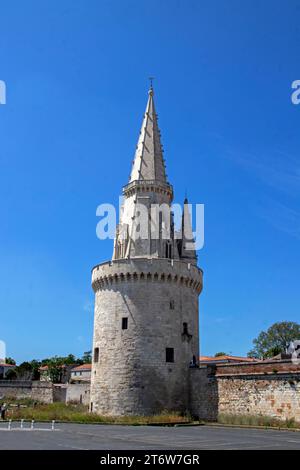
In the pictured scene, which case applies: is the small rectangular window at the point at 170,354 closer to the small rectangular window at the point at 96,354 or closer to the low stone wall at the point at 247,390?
the low stone wall at the point at 247,390

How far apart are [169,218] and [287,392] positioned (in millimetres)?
17461

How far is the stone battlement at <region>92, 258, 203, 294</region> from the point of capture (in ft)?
112

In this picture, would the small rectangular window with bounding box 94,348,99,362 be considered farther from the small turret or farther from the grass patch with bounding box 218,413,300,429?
the small turret

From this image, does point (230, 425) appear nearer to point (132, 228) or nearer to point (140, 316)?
point (140, 316)

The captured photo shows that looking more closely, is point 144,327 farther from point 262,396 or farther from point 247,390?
point 262,396

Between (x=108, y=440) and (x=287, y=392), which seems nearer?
(x=108, y=440)

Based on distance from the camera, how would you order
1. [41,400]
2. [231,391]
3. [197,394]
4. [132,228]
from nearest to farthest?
[231,391] → [197,394] → [132,228] → [41,400]

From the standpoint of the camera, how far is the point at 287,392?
27516mm

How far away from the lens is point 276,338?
63.4m

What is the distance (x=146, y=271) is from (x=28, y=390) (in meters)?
34.4

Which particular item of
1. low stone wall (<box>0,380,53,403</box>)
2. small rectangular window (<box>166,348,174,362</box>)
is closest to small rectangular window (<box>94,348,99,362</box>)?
small rectangular window (<box>166,348,174,362</box>)
